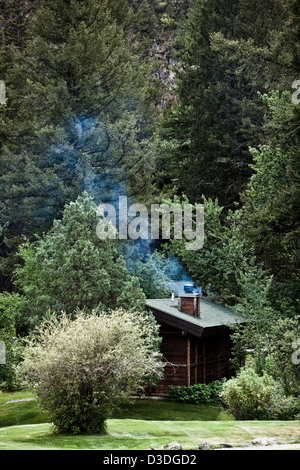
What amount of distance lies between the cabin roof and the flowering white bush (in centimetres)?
952

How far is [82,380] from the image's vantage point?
14953mm

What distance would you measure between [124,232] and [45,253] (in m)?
13.9

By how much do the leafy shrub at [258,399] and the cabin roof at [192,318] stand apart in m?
4.95

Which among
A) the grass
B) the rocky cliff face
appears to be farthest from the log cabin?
the rocky cliff face

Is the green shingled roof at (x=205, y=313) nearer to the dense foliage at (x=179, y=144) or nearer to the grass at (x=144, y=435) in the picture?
the dense foliage at (x=179, y=144)

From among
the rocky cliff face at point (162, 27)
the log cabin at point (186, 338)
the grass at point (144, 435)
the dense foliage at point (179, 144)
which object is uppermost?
the rocky cliff face at point (162, 27)

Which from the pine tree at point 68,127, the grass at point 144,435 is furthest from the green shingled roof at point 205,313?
the pine tree at point 68,127

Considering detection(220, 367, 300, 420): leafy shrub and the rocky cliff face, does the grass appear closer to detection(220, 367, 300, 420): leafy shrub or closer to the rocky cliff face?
detection(220, 367, 300, 420): leafy shrub

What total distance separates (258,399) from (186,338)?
6.34 m

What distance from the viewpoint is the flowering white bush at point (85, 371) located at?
14766 millimetres

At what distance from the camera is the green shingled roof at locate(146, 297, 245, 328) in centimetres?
2527

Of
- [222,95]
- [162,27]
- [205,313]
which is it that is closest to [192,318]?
[205,313]
